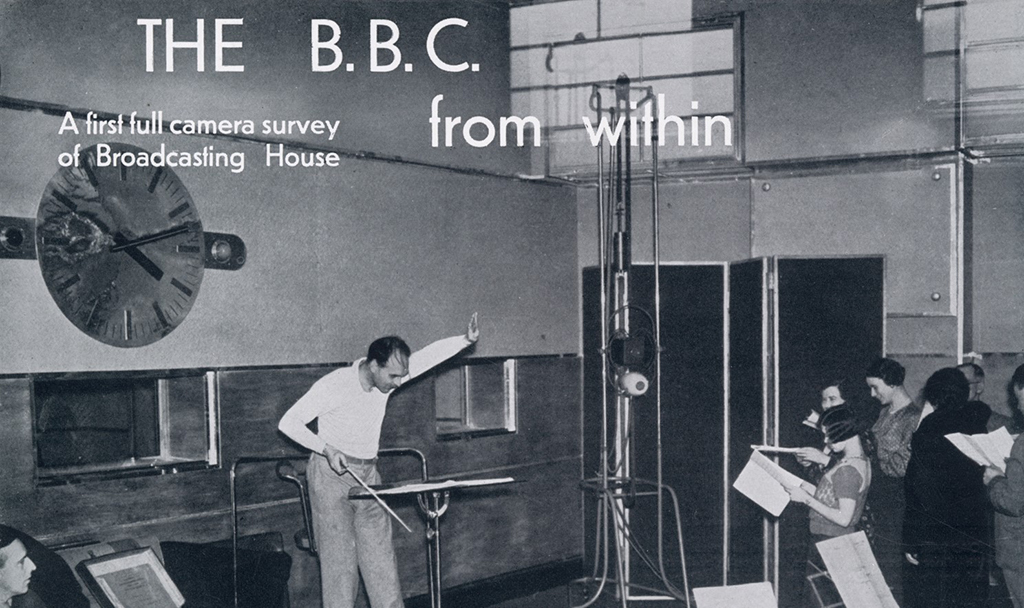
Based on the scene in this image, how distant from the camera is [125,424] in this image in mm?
5367

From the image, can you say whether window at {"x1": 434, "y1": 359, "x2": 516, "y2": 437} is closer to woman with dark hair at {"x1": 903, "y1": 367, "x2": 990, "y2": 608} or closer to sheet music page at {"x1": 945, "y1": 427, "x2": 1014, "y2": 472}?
woman with dark hair at {"x1": 903, "y1": 367, "x2": 990, "y2": 608}

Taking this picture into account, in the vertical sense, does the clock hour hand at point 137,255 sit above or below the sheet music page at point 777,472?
above

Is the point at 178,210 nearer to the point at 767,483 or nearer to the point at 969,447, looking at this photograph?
the point at 767,483

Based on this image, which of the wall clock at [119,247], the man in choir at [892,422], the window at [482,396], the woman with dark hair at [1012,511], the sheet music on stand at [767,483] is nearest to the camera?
the woman with dark hair at [1012,511]

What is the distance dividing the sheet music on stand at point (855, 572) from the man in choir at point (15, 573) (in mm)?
3346

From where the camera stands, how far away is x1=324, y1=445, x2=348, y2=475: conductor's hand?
489cm

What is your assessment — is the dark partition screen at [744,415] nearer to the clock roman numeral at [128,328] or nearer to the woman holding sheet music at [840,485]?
the woman holding sheet music at [840,485]

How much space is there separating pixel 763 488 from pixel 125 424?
3.17 m

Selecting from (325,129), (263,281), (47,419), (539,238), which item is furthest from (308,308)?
(539,238)

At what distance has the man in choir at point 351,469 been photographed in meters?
5.17

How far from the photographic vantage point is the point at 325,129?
6059 millimetres

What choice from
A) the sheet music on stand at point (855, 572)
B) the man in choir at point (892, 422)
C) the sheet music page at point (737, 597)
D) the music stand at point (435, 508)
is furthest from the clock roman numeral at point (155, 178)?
the man in choir at point (892, 422)

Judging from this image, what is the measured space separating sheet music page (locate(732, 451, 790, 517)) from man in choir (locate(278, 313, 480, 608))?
1.51m

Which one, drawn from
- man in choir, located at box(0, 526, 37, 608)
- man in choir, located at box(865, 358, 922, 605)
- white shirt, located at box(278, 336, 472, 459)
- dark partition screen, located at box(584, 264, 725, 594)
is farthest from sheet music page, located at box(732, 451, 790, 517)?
man in choir, located at box(0, 526, 37, 608)
